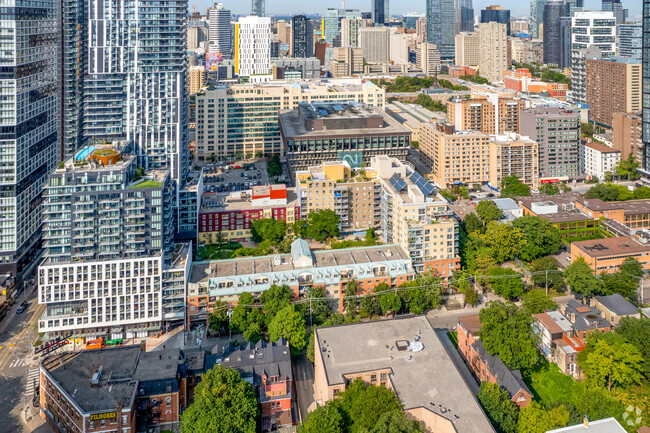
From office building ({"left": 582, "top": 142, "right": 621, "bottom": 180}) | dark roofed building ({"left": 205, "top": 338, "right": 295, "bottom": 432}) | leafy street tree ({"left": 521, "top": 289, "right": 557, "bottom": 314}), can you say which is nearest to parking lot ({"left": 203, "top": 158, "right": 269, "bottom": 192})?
dark roofed building ({"left": 205, "top": 338, "right": 295, "bottom": 432})

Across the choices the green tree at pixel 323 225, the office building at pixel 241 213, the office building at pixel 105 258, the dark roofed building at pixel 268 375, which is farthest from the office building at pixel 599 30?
the dark roofed building at pixel 268 375

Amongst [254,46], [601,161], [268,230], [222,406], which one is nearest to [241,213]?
[268,230]

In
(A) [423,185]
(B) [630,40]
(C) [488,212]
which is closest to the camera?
(A) [423,185]

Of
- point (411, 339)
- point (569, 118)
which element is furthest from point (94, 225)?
point (569, 118)

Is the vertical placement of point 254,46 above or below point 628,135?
above

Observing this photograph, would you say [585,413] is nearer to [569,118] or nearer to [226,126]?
[569,118]

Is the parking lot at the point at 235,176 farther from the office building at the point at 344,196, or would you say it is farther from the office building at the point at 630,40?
the office building at the point at 630,40

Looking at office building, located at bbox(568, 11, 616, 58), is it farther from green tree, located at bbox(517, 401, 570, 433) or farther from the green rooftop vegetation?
green tree, located at bbox(517, 401, 570, 433)

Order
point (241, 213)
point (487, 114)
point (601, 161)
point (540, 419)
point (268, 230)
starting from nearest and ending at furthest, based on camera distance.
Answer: point (540, 419) → point (268, 230) → point (241, 213) → point (601, 161) → point (487, 114)

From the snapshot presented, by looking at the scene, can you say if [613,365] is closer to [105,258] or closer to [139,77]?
[105,258]
